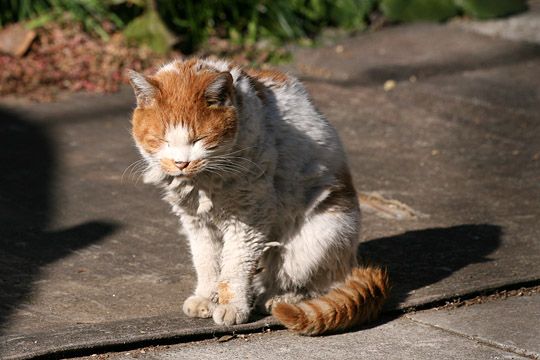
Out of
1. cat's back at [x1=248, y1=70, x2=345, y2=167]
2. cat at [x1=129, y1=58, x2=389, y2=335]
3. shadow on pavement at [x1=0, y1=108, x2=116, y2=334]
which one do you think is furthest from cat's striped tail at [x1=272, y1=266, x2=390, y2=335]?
shadow on pavement at [x1=0, y1=108, x2=116, y2=334]

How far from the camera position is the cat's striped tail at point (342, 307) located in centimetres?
412

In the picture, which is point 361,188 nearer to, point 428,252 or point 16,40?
point 428,252

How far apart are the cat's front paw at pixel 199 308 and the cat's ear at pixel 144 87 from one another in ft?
3.17

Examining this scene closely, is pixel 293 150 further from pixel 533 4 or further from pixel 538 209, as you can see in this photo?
pixel 533 4

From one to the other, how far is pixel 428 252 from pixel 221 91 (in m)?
1.87

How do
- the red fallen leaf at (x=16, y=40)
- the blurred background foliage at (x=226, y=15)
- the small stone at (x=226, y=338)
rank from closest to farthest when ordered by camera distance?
the small stone at (x=226, y=338)
the red fallen leaf at (x=16, y=40)
the blurred background foliage at (x=226, y=15)

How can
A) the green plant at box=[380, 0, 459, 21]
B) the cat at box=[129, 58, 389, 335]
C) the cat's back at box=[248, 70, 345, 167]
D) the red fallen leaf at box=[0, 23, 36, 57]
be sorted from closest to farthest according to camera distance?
the cat at box=[129, 58, 389, 335], the cat's back at box=[248, 70, 345, 167], the red fallen leaf at box=[0, 23, 36, 57], the green plant at box=[380, 0, 459, 21]

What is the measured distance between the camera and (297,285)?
459cm

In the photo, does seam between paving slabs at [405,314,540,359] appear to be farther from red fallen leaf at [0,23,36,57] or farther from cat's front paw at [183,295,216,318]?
red fallen leaf at [0,23,36,57]

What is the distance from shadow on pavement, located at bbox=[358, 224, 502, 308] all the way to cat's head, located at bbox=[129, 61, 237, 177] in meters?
1.33

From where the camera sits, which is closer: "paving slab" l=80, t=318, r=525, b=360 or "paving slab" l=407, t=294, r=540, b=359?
"paving slab" l=80, t=318, r=525, b=360

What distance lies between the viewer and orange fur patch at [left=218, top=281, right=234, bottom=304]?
4.36 meters

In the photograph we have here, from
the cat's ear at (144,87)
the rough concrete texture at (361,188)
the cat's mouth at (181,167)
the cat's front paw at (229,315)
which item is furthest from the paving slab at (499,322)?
the cat's ear at (144,87)

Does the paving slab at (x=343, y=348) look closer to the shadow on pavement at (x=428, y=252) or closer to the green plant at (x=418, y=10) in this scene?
the shadow on pavement at (x=428, y=252)
